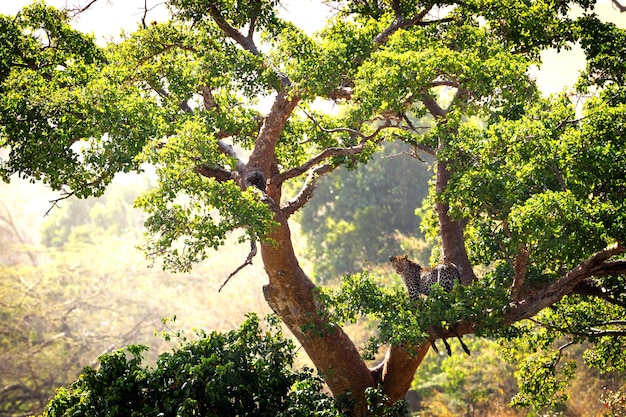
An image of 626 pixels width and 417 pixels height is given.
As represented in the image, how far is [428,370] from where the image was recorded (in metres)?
20.2

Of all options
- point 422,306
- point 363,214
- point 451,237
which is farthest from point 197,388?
point 363,214

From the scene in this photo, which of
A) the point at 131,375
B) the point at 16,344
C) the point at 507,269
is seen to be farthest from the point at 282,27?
the point at 16,344

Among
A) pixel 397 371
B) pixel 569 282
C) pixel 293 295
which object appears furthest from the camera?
pixel 397 371

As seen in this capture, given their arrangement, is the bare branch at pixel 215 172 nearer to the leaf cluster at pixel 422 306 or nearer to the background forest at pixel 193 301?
the leaf cluster at pixel 422 306

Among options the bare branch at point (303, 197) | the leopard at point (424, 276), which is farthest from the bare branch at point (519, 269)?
the bare branch at point (303, 197)

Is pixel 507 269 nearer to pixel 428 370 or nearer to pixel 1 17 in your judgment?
pixel 1 17

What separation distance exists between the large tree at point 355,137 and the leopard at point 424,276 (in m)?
0.36

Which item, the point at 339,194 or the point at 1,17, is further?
the point at 339,194

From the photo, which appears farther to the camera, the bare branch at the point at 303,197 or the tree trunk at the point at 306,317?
the bare branch at the point at 303,197

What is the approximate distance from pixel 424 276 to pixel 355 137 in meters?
2.63

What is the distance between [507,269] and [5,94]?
7.19 meters

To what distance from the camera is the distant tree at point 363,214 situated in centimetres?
2930

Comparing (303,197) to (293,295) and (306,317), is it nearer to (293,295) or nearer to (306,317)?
(293,295)

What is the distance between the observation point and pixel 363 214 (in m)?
29.6
